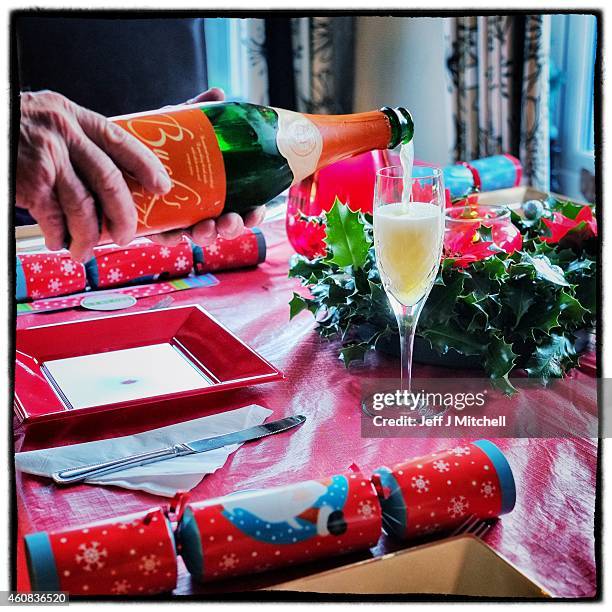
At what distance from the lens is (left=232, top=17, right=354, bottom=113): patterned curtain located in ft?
7.64

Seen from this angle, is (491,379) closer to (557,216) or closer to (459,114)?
(557,216)

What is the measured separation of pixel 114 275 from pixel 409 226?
489 mm

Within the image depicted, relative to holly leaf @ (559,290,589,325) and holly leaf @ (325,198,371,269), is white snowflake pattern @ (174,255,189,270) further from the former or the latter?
holly leaf @ (559,290,589,325)

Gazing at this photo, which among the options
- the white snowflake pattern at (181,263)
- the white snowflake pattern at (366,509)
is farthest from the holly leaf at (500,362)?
the white snowflake pattern at (181,263)

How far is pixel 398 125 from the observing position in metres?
0.81

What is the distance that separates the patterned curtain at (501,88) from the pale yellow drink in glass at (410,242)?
5.47ft

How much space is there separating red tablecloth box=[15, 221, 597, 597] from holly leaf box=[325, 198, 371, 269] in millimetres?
102

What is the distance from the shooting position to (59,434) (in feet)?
2.28

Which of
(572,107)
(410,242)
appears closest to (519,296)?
(410,242)

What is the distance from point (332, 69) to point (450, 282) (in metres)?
1.73

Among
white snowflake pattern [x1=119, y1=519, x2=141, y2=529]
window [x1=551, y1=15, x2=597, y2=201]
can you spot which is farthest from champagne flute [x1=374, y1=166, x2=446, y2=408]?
window [x1=551, y1=15, x2=597, y2=201]

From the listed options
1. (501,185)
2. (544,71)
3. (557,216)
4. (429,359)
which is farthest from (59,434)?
(544,71)

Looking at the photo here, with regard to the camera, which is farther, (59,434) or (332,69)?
(332,69)

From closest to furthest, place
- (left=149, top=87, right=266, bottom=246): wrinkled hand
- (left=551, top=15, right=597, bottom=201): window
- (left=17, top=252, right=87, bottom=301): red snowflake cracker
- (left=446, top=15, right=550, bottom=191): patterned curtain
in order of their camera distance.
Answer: (left=149, top=87, right=266, bottom=246): wrinkled hand < (left=17, top=252, right=87, bottom=301): red snowflake cracker < (left=446, top=15, right=550, bottom=191): patterned curtain < (left=551, top=15, right=597, bottom=201): window
